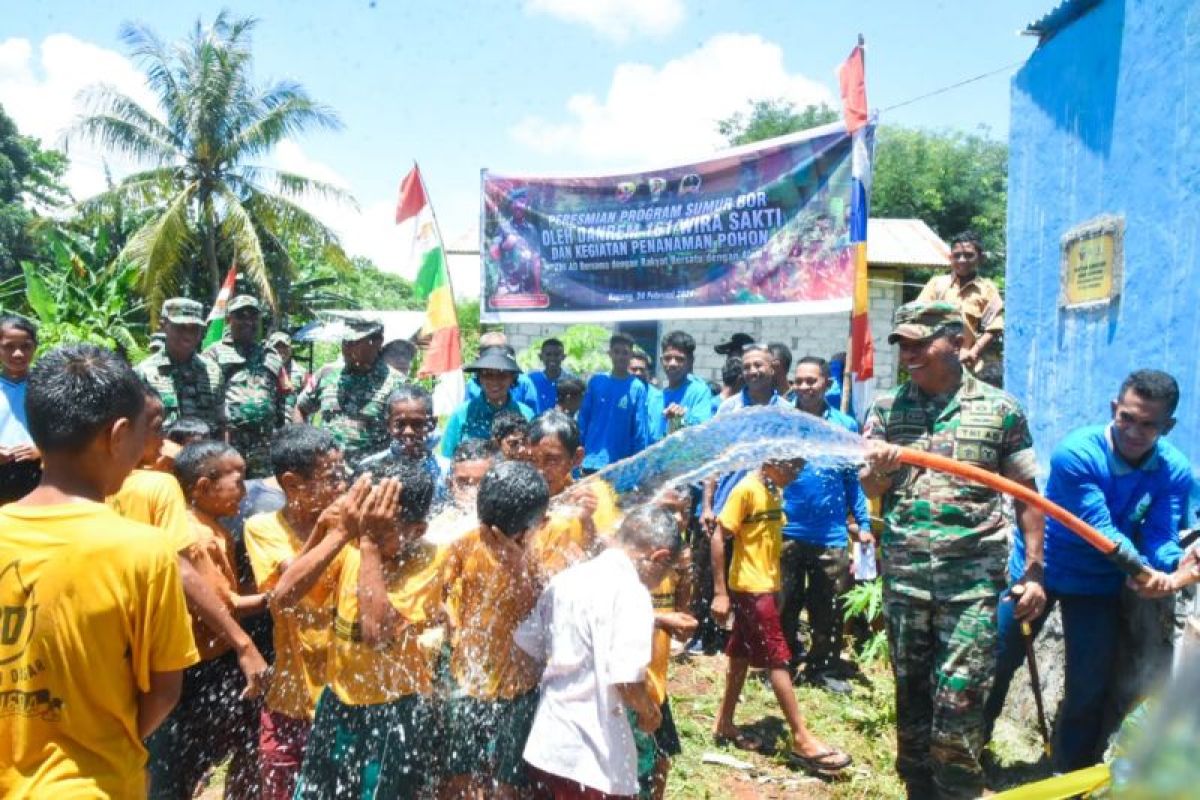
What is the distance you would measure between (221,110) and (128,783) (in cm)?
2307

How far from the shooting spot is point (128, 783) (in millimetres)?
2088

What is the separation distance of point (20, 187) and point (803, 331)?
30463 millimetres

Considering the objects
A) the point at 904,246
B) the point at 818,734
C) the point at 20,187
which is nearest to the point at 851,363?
the point at 818,734

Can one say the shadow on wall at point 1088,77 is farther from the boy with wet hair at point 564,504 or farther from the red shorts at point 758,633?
the boy with wet hair at point 564,504

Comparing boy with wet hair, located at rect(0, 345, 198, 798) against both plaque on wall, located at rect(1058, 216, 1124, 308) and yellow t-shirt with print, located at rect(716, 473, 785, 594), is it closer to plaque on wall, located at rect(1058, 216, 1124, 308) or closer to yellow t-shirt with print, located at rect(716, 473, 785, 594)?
yellow t-shirt with print, located at rect(716, 473, 785, 594)

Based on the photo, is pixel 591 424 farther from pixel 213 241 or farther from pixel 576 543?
pixel 213 241

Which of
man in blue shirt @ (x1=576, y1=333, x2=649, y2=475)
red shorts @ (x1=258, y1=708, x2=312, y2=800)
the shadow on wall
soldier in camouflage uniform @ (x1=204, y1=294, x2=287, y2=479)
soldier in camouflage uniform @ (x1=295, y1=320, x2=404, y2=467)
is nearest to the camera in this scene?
red shorts @ (x1=258, y1=708, x2=312, y2=800)

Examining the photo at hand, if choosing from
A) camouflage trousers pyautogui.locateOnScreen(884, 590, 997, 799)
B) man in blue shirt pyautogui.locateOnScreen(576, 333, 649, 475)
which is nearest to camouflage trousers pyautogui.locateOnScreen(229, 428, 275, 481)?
man in blue shirt pyautogui.locateOnScreen(576, 333, 649, 475)

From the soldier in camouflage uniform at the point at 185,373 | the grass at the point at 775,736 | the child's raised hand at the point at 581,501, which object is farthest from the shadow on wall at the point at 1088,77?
the soldier in camouflage uniform at the point at 185,373

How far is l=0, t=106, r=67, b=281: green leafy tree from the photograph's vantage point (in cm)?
3095

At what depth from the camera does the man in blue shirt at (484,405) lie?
5.38m

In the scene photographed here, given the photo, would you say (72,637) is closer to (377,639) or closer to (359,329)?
(377,639)

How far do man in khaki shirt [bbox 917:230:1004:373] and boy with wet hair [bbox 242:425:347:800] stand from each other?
5280 millimetres

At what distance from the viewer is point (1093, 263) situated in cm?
574
